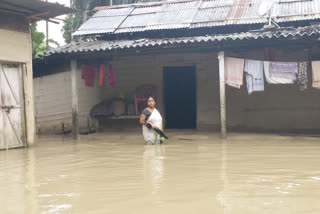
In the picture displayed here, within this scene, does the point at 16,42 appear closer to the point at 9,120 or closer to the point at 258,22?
the point at 9,120

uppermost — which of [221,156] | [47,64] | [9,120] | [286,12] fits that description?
[286,12]

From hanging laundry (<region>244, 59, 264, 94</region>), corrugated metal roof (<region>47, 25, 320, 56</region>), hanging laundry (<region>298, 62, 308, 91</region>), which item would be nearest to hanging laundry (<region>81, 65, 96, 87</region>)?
corrugated metal roof (<region>47, 25, 320, 56</region>)

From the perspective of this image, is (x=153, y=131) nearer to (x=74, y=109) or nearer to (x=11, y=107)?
(x=74, y=109)

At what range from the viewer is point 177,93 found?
1256cm

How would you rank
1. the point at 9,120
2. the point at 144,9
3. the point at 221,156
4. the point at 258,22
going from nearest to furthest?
the point at 221,156
the point at 9,120
the point at 258,22
the point at 144,9

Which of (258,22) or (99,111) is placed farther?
(99,111)

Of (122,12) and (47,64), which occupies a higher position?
(122,12)

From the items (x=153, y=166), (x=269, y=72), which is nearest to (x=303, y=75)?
(x=269, y=72)

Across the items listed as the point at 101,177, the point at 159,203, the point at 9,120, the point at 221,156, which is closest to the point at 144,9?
the point at 9,120

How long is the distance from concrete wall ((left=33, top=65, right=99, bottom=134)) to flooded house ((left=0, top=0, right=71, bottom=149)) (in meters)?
3.37

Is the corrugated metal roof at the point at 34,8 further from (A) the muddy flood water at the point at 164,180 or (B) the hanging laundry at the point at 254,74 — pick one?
(B) the hanging laundry at the point at 254,74

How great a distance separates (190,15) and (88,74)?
3574mm

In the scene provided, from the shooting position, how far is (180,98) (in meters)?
12.6

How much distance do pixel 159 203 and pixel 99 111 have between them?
29.1ft
